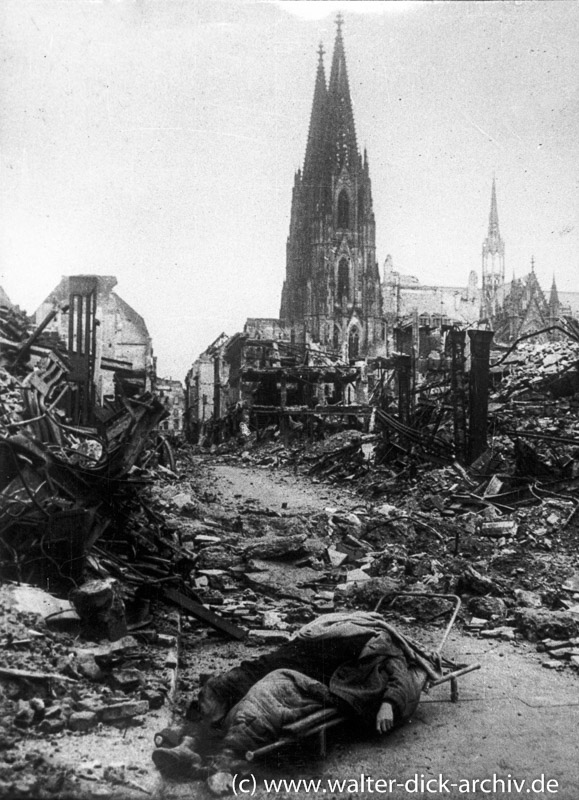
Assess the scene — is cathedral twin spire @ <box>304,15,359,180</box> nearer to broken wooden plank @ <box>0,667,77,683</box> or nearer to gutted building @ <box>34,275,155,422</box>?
gutted building @ <box>34,275,155,422</box>

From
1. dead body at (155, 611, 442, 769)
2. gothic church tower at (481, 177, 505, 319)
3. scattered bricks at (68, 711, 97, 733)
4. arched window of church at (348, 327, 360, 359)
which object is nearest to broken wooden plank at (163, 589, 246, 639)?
dead body at (155, 611, 442, 769)

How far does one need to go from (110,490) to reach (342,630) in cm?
311

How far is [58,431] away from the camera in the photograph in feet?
26.1

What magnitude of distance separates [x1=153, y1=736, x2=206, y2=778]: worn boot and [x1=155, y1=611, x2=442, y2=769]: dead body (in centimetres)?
1

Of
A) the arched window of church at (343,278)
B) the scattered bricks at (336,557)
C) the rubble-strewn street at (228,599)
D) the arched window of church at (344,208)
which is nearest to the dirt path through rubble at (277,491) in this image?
the rubble-strewn street at (228,599)

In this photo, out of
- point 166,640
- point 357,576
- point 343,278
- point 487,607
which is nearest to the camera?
point 166,640

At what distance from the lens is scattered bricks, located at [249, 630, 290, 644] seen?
5.78 m

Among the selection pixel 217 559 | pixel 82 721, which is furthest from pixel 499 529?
pixel 82 721

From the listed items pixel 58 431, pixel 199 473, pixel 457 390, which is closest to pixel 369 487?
pixel 457 390

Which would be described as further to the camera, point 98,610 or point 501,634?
point 501,634

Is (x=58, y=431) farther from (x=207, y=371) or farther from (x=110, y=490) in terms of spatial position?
(x=207, y=371)

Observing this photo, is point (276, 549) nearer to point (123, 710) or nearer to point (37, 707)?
point (123, 710)

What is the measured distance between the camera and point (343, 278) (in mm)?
63906

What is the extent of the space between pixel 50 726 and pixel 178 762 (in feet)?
2.69
